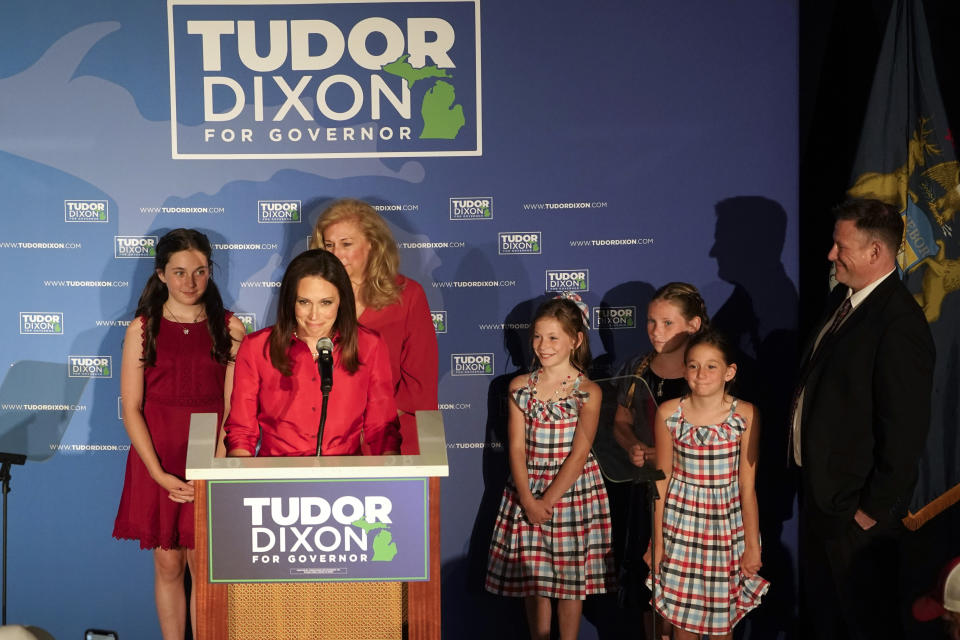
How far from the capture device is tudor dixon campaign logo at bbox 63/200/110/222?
4477mm

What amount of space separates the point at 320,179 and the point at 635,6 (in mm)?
1703

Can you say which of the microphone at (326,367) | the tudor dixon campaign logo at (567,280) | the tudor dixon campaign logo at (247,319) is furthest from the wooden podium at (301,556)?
the tudor dixon campaign logo at (567,280)

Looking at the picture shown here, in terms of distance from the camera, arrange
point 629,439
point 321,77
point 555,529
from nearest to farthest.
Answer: point 629,439 → point 555,529 → point 321,77

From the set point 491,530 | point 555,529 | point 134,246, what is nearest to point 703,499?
point 555,529

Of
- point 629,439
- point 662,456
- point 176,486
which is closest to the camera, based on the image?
point 629,439

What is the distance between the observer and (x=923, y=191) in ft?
13.7

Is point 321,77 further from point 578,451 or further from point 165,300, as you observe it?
point 578,451

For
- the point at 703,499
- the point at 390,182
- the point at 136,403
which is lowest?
the point at 703,499

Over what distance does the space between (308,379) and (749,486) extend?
6.10ft

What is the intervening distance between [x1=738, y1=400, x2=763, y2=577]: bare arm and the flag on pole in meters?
0.76

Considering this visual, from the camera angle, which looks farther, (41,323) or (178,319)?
(41,323)

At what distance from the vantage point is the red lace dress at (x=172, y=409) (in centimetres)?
404

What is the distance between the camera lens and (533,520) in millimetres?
4043

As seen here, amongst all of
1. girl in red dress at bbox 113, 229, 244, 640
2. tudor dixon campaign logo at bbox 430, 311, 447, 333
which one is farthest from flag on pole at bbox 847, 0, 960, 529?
girl in red dress at bbox 113, 229, 244, 640
